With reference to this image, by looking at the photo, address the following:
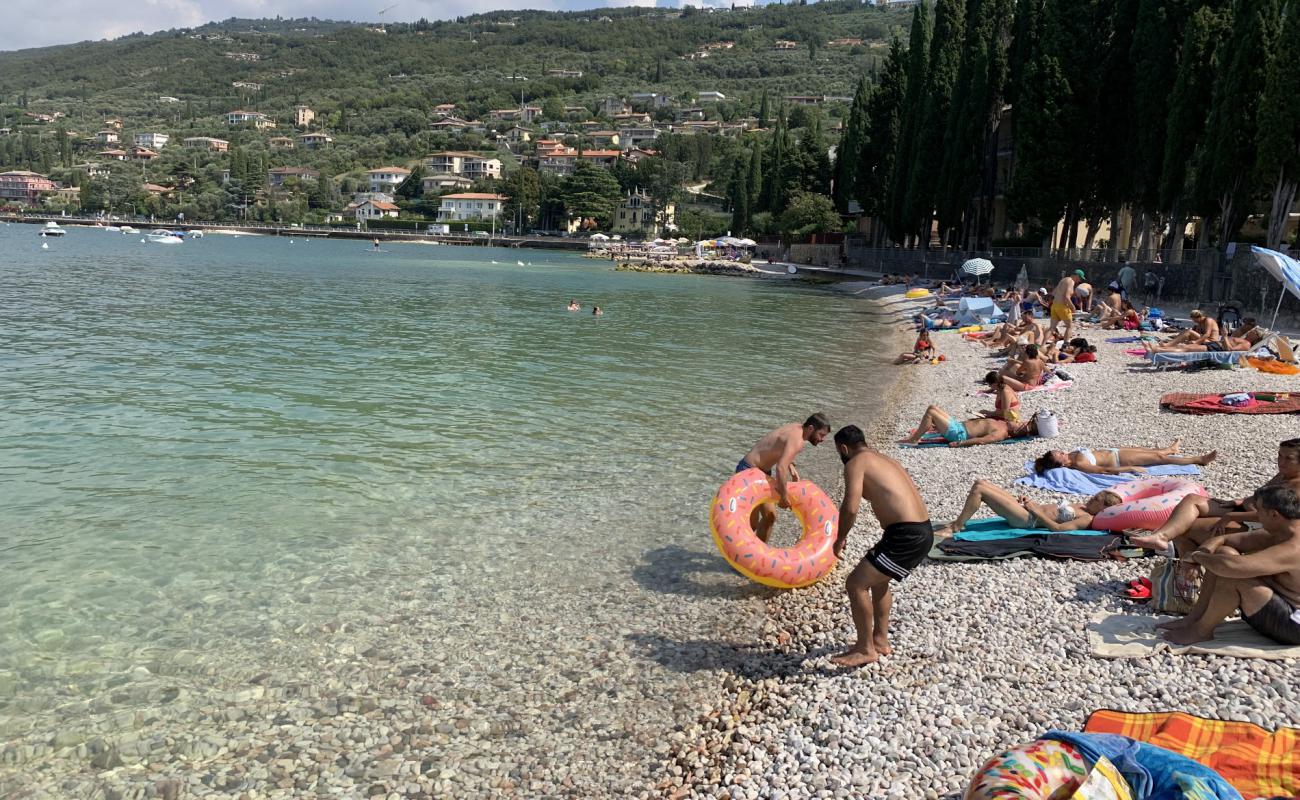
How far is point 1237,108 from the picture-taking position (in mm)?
23359

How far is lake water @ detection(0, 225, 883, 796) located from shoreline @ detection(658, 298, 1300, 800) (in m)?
0.57

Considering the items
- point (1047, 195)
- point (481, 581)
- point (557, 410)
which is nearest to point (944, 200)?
point (1047, 195)

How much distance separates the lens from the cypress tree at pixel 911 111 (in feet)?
152

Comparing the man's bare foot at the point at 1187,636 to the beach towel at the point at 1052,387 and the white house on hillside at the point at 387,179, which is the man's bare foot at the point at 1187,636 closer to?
the beach towel at the point at 1052,387

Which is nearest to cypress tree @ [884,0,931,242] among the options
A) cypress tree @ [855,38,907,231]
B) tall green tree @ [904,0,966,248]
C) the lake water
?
tall green tree @ [904,0,966,248]

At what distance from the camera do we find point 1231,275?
2192cm

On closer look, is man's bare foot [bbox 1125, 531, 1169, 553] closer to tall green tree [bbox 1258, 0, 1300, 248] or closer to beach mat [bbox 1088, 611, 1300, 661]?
beach mat [bbox 1088, 611, 1300, 661]

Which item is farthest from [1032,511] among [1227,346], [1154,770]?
[1227,346]

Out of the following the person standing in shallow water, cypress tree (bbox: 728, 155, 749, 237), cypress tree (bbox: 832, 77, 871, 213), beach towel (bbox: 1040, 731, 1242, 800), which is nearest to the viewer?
beach towel (bbox: 1040, 731, 1242, 800)

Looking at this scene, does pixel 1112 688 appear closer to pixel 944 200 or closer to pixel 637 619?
pixel 637 619

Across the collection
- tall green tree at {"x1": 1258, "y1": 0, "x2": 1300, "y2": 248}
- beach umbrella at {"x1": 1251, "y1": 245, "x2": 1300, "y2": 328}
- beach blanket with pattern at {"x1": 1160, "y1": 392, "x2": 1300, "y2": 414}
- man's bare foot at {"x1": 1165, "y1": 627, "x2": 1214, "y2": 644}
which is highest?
tall green tree at {"x1": 1258, "y1": 0, "x2": 1300, "y2": 248}

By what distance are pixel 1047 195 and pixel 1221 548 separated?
31529 mm

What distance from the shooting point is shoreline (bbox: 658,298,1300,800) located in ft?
14.1

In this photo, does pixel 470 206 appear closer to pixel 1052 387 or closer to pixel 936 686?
pixel 1052 387
